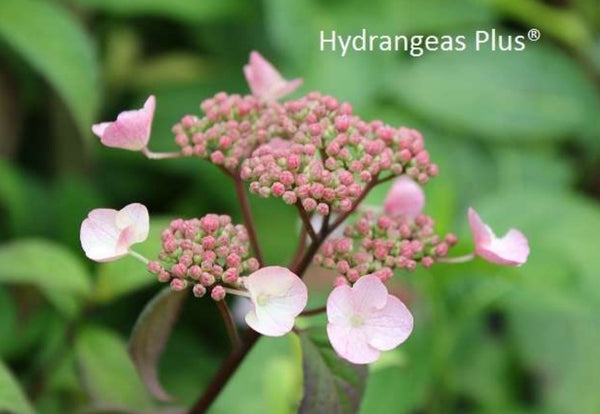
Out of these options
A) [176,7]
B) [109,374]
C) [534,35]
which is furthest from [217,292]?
[534,35]

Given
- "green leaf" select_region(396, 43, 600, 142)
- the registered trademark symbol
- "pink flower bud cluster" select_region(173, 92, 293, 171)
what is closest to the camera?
"pink flower bud cluster" select_region(173, 92, 293, 171)

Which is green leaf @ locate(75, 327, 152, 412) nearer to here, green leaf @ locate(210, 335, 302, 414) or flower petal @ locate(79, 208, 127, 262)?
green leaf @ locate(210, 335, 302, 414)

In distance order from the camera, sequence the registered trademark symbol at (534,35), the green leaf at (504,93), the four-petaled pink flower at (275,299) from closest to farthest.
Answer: the four-petaled pink flower at (275,299) → the green leaf at (504,93) → the registered trademark symbol at (534,35)

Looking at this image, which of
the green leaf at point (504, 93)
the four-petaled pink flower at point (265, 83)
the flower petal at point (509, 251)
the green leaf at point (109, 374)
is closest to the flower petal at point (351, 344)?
the flower petal at point (509, 251)

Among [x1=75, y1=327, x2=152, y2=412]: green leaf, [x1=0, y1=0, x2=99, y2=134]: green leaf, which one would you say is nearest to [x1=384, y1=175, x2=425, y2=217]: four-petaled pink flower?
[x1=75, y1=327, x2=152, y2=412]: green leaf

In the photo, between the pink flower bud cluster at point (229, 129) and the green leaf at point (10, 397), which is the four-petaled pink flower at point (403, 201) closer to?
the pink flower bud cluster at point (229, 129)

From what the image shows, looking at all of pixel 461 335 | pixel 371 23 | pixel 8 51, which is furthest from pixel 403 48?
pixel 8 51

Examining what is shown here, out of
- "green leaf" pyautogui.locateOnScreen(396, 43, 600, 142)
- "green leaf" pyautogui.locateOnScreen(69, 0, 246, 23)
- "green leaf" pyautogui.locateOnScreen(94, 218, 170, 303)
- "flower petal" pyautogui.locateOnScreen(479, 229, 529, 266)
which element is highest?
"flower petal" pyautogui.locateOnScreen(479, 229, 529, 266)
